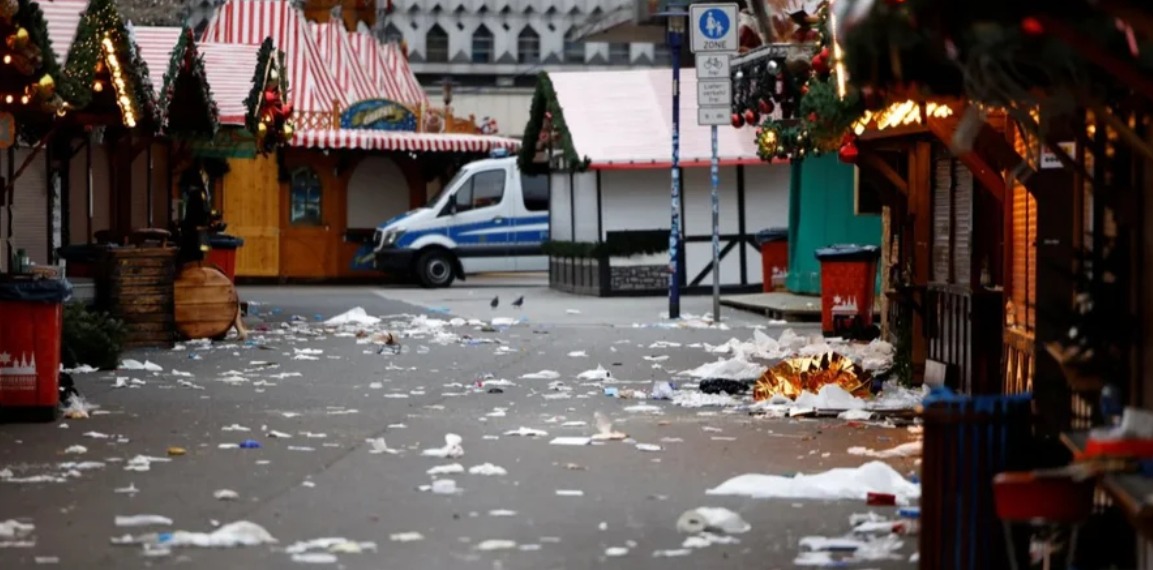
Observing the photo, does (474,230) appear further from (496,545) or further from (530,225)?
(496,545)

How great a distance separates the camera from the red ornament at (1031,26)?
5.79 m

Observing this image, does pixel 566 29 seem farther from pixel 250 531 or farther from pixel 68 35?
pixel 250 531

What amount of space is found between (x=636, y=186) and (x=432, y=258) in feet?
17.1

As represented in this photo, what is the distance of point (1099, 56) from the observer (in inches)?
230

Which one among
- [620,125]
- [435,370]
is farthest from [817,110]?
[620,125]

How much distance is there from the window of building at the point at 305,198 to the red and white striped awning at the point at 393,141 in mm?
1105

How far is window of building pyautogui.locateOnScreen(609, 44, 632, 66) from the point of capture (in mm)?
63094

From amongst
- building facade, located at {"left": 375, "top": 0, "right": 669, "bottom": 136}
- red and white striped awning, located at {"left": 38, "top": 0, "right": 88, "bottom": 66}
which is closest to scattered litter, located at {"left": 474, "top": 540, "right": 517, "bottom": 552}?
red and white striped awning, located at {"left": 38, "top": 0, "right": 88, "bottom": 66}

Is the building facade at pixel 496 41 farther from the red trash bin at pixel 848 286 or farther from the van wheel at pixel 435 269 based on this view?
the red trash bin at pixel 848 286

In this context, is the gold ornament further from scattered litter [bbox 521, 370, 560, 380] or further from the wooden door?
the wooden door

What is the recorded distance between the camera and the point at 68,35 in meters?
17.4

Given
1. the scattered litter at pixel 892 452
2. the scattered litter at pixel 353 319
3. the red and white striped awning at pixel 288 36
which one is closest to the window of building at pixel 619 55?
the red and white striped awning at pixel 288 36

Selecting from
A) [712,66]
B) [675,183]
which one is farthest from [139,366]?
Answer: [675,183]

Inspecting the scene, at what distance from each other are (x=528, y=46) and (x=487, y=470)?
52.9m
